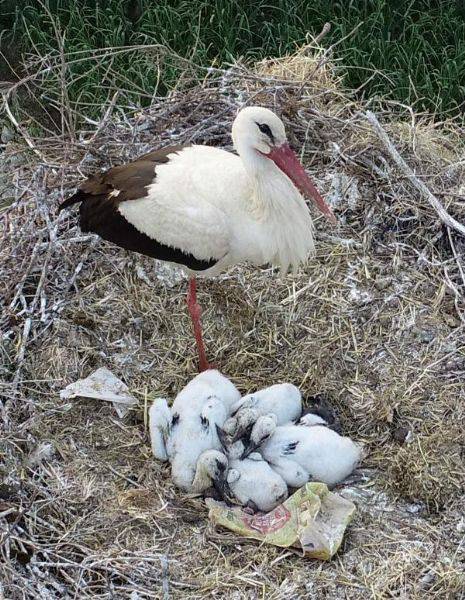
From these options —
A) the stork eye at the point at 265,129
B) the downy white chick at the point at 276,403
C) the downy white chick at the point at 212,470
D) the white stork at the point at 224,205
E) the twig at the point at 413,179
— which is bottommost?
the downy white chick at the point at 212,470

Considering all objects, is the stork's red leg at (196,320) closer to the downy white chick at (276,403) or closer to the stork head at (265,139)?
the downy white chick at (276,403)

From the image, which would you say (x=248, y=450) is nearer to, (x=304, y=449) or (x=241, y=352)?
(x=304, y=449)

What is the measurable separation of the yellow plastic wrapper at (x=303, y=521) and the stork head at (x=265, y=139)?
1.16m

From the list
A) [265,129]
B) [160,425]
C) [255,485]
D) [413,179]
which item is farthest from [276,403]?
[413,179]

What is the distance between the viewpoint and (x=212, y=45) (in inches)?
259

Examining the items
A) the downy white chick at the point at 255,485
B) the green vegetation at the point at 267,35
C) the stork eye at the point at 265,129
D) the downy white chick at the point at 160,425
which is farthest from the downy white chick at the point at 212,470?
the green vegetation at the point at 267,35

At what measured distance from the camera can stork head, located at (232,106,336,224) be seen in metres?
3.69

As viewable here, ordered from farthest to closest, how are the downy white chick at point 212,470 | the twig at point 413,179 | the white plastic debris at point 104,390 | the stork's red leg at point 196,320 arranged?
1. the twig at point 413,179
2. the stork's red leg at point 196,320
3. the white plastic debris at point 104,390
4. the downy white chick at point 212,470

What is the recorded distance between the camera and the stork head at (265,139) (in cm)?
369

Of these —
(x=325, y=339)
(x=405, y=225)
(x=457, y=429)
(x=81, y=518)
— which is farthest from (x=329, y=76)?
(x=81, y=518)

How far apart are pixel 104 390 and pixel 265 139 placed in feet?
3.88

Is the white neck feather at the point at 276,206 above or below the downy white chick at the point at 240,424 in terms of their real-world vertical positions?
above

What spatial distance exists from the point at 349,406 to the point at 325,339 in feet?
1.11

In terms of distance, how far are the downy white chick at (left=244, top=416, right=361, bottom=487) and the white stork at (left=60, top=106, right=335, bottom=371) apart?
654mm
